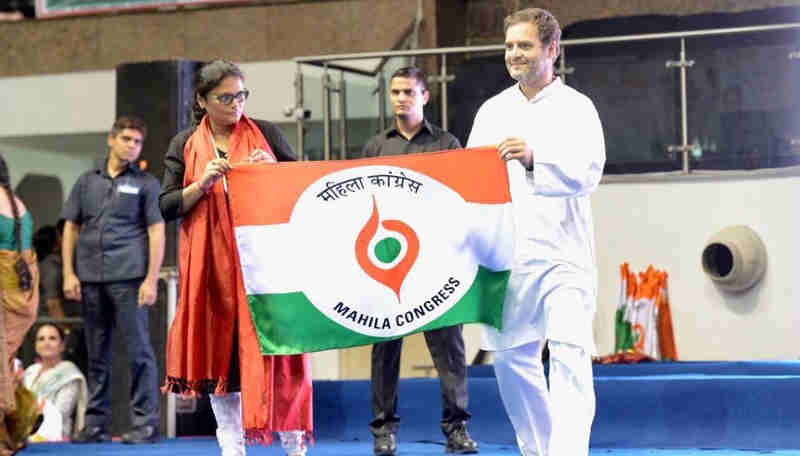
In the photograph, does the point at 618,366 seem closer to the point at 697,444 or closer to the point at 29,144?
the point at 697,444

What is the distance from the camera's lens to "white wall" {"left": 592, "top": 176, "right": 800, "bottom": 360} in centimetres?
786

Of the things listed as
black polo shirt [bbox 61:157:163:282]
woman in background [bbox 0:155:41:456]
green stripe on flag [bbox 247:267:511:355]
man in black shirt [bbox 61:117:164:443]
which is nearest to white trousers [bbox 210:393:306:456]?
green stripe on flag [bbox 247:267:511:355]

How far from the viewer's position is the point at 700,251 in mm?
8141

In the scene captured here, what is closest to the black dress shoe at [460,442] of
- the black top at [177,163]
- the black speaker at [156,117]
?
the black top at [177,163]

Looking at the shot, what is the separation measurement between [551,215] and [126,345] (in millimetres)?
3454

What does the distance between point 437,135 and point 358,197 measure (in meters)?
1.57

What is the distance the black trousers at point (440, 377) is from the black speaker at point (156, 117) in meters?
2.00

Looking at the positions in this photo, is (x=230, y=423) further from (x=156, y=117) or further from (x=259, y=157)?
(x=156, y=117)

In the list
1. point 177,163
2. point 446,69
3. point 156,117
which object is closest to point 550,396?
point 177,163

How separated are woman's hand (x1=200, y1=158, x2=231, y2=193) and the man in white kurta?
0.86 m

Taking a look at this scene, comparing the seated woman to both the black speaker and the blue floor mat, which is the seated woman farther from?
the blue floor mat

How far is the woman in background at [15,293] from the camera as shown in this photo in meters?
6.18

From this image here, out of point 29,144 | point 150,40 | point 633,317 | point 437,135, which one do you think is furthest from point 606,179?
point 29,144

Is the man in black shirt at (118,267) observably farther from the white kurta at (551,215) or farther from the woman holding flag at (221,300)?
the white kurta at (551,215)
